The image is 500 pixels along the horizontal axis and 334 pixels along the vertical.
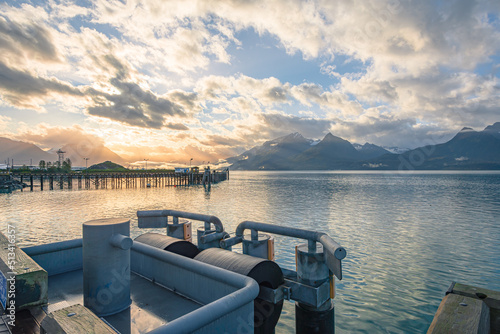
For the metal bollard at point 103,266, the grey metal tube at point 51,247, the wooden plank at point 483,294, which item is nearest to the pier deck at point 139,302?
the metal bollard at point 103,266

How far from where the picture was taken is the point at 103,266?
554 cm

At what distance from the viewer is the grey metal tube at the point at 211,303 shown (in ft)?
11.5

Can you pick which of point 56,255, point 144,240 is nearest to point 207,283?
point 144,240

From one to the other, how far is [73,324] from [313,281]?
17.9 feet

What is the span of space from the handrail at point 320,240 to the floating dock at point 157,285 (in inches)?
1.2

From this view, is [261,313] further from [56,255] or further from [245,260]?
[56,255]

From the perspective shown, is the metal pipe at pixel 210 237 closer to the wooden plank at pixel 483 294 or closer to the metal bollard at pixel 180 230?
the metal bollard at pixel 180 230

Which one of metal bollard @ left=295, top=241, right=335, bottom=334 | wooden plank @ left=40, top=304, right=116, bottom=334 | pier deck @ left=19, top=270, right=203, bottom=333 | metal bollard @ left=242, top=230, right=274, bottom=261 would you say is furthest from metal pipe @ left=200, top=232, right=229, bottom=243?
wooden plank @ left=40, top=304, right=116, bottom=334

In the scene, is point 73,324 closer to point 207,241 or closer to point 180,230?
point 207,241

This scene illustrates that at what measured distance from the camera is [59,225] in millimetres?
26828

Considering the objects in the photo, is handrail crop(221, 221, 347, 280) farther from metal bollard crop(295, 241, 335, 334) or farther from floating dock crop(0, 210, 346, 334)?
metal bollard crop(295, 241, 335, 334)

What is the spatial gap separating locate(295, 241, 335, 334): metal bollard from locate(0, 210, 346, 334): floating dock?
0.08ft

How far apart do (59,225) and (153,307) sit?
2712cm

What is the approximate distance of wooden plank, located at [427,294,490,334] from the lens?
300 centimetres
